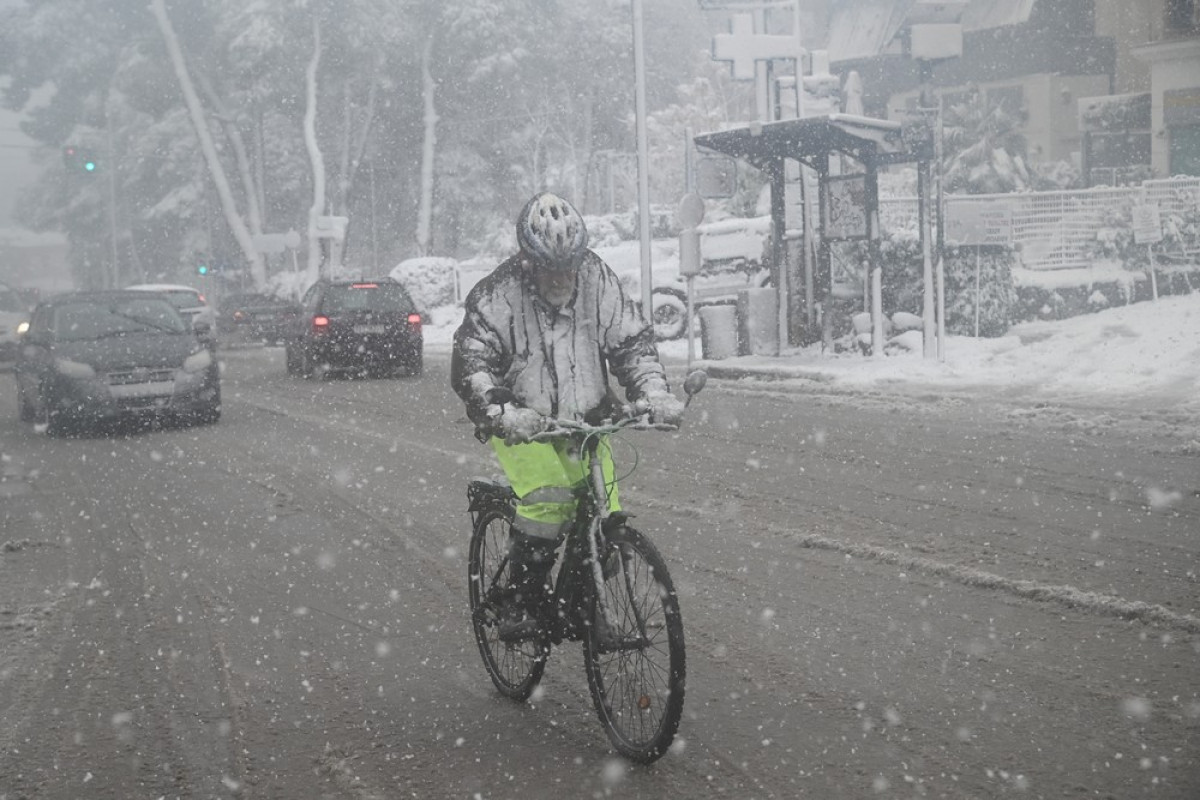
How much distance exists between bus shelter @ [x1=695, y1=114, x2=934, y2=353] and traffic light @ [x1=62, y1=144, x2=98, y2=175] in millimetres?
22559

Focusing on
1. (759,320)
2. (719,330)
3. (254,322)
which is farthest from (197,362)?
(254,322)

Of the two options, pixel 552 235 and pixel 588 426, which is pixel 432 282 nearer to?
pixel 552 235

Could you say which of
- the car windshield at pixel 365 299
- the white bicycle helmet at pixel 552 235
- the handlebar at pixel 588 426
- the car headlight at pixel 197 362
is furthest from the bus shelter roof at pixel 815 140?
the handlebar at pixel 588 426

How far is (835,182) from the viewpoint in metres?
19.1

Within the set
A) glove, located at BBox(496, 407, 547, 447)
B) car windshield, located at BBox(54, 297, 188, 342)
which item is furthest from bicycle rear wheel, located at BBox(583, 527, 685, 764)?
car windshield, located at BBox(54, 297, 188, 342)

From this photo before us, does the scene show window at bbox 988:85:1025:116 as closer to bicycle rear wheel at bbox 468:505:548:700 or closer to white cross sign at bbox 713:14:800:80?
white cross sign at bbox 713:14:800:80

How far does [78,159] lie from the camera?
121ft

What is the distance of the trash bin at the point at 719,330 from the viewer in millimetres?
21250

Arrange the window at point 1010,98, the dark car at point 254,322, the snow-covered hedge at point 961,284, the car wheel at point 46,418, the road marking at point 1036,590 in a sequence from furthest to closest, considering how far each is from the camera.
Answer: the window at point 1010,98 < the dark car at point 254,322 < the snow-covered hedge at point 961,284 < the car wheel at point 46,418 < the road marking at point 1036,590

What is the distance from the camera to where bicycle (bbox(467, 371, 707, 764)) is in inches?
162

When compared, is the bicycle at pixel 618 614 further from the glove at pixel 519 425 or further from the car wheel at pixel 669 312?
the car wheel at pixel 669 312

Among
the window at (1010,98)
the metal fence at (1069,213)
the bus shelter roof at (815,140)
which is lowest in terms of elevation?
the metal fence at (1069,213)

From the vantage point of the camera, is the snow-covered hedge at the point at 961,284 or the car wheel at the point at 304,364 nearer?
the snow-covered hedge at the point at 961,284

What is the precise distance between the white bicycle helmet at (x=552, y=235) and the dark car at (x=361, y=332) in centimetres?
1749
